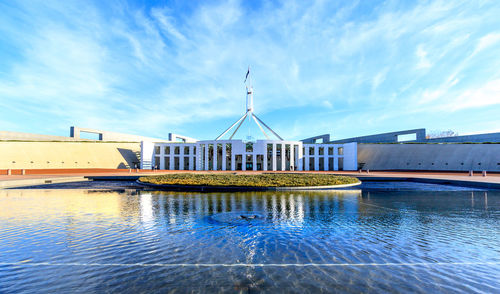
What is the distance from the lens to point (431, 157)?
4238 centimetres

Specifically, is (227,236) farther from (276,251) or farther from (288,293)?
(288,293)

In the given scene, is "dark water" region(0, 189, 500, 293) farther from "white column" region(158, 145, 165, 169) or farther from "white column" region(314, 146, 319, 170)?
"white column" region(158, 145, 165, 169)

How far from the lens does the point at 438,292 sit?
3.66 m

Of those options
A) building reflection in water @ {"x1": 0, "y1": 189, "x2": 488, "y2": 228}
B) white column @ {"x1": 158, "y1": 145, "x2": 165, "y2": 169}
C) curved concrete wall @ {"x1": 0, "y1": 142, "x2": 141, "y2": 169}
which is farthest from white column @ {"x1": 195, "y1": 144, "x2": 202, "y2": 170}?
building reflection in water @ {"x1": 0, "y1": 189, "x2": 488, "y2": 228}

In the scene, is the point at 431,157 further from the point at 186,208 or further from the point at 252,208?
the point at 186,208

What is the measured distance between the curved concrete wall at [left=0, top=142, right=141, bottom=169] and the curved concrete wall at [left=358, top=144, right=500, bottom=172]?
155 ft

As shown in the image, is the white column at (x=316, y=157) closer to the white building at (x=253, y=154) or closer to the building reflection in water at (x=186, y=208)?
the white building at (x=253, y=154)

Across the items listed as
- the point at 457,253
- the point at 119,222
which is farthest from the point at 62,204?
the point at 457,253

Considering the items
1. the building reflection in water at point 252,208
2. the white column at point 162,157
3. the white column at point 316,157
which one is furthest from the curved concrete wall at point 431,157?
the building reflection in water at point 252,208

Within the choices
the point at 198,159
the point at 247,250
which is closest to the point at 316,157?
the point at 198,159

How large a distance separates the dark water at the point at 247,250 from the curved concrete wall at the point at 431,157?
39304mm

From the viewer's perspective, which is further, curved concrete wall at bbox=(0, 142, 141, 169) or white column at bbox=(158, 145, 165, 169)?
white column at bbox=(158, 145, 165, 169)

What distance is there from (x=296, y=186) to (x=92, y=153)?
4362cm

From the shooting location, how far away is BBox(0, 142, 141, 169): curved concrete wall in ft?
130
